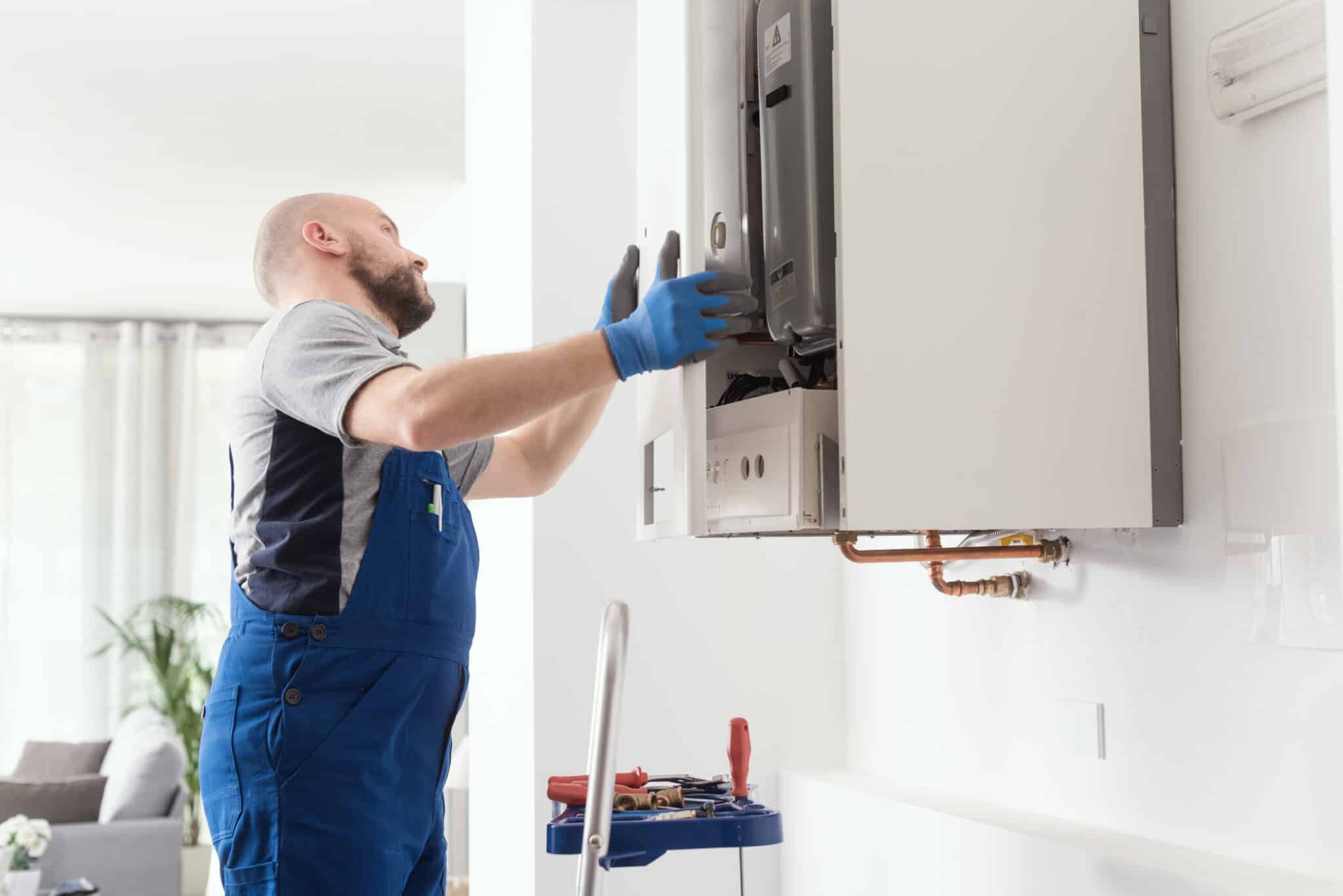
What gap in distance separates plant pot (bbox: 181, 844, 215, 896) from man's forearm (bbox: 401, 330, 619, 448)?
4894mm

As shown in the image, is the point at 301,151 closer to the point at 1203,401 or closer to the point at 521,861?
the point at 521,861

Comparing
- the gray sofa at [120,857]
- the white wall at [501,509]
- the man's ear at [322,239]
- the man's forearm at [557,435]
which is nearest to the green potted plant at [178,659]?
the gray sofa at [120,857]

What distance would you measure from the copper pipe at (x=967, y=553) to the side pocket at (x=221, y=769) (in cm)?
82

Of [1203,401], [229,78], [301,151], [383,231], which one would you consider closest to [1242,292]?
[1203,401]

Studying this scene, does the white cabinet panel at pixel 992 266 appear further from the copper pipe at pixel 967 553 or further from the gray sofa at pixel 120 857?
the gray sofa at pixel 120 857

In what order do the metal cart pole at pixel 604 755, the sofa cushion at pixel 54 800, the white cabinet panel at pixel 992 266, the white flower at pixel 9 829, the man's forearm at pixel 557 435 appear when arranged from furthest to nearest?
the sofa cushion at pixel 54 800 → the white flower at pixel 9 829 → the man's forearm at pixel 557 435 → the white cabinet panel at pixel 992 266 → the metal cart pole at pixel 604 755

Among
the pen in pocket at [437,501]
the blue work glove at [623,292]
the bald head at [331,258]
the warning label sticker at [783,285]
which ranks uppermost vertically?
the bald head at [331,258]

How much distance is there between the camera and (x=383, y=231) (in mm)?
1933

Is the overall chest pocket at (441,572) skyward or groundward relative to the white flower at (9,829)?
skyward

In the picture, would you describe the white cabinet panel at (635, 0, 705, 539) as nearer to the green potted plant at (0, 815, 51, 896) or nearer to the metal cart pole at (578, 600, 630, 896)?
the metal cart pole at (578, 600, 630, 896)

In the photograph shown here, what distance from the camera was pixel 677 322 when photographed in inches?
55.4

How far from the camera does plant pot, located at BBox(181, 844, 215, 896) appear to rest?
18.4 ft

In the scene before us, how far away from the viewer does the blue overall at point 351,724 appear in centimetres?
156

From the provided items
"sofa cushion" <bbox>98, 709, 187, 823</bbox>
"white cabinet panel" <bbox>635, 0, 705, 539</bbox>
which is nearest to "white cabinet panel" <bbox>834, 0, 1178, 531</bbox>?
"white cabinet panel" <bbox>635, 0, 705, 539</bbox>
